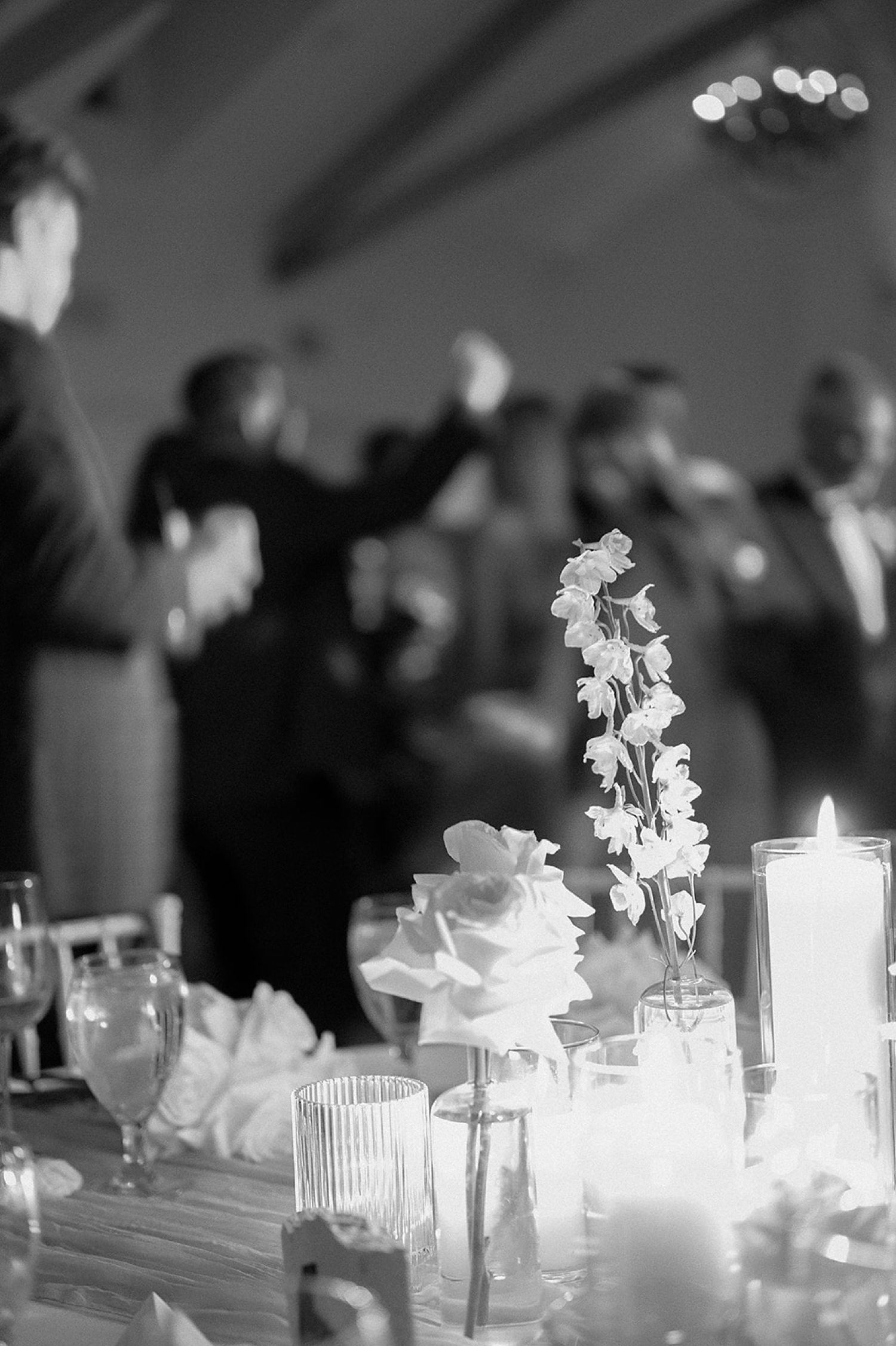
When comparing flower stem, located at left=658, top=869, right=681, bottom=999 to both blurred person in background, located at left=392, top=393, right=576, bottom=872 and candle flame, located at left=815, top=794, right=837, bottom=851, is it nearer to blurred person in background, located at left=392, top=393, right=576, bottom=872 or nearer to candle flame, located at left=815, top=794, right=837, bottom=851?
candle flame, located at left=815, top=794, right=837, bottom=851

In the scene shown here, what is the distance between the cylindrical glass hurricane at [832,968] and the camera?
0.78 meters

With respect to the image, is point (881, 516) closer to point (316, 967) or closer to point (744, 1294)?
point (316, 967)

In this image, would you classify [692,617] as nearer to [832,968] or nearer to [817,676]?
[817,676]

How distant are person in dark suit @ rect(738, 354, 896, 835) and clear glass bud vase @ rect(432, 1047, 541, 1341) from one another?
9.52 ft

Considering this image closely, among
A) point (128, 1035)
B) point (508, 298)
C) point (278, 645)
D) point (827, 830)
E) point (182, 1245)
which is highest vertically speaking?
point (508, 298)

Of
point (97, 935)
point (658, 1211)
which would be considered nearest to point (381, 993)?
point (658, 1211)

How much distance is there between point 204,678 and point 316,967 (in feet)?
2.69

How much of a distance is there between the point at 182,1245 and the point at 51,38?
260cm

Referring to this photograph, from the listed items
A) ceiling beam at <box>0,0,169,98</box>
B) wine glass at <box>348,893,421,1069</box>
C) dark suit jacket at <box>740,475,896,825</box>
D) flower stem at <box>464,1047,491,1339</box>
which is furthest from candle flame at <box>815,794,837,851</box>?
dark suit jacket at <box>740,475,896,825</box>

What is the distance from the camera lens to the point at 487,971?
26.1 inches

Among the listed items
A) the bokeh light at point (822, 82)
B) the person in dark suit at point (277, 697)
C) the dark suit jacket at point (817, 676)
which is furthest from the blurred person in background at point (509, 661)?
the bokeh light at point (822, 82)

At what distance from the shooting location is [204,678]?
10.2ft

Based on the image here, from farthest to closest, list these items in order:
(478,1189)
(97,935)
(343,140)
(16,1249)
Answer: (343,140)
(97,935)
(478,1189)
(16,1249)

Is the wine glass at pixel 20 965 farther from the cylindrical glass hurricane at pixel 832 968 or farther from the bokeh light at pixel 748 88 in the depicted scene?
the bokeh light at pixel 748 88
